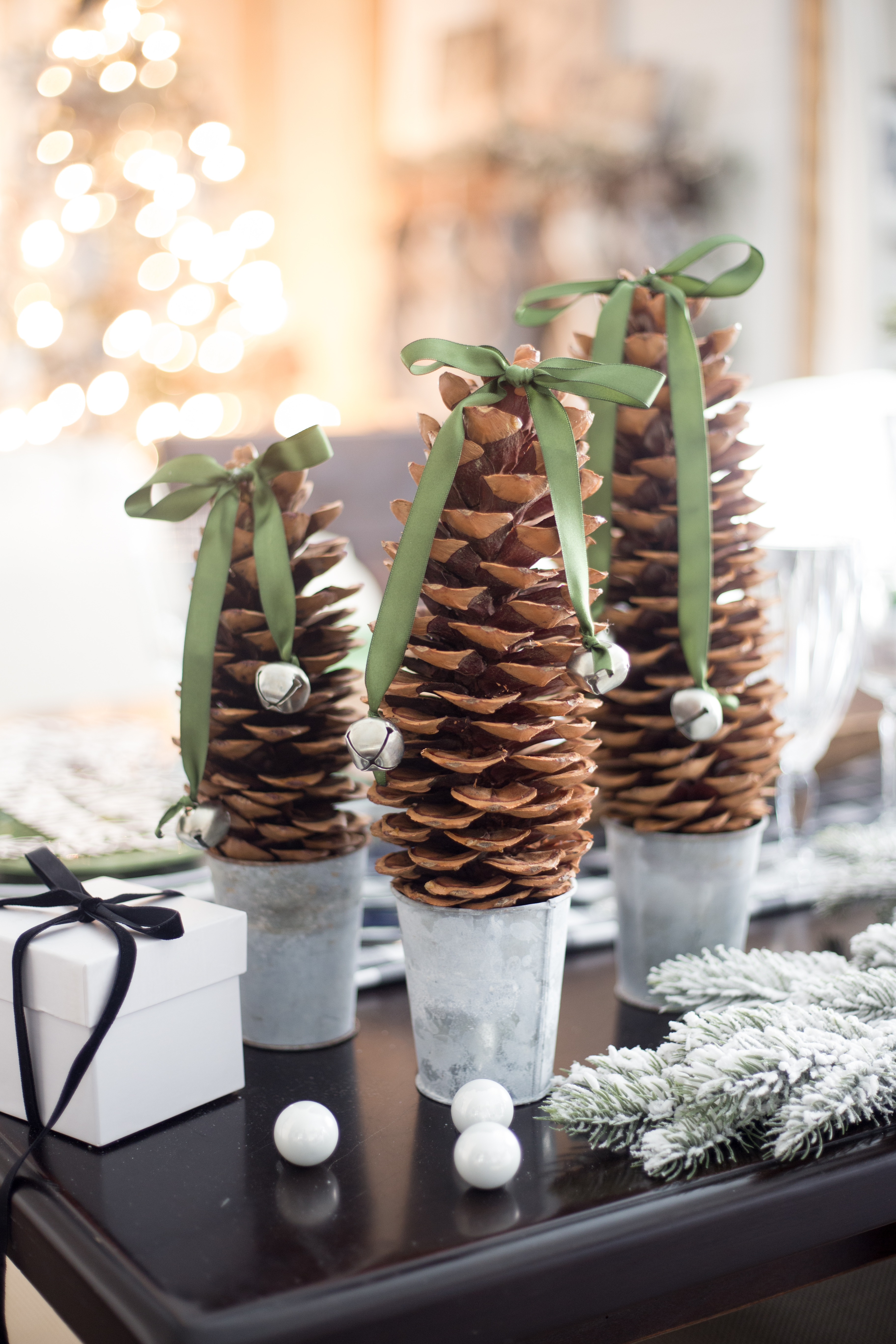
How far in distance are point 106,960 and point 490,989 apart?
0.52 feet

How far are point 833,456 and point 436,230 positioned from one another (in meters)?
2.20

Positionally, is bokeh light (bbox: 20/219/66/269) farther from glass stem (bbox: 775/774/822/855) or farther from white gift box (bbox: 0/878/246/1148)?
white gift box (bbox: 0/878/246/1148)

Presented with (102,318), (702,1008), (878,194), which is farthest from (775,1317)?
(102,318)

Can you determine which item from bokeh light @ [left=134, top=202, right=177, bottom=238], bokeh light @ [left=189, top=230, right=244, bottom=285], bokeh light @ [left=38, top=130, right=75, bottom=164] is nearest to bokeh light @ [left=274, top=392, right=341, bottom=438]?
bokeh light @ [left=189, top=230, right=244, bottom=285]

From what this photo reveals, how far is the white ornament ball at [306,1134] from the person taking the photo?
0.44 metres

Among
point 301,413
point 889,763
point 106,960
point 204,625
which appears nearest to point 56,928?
point 106,960

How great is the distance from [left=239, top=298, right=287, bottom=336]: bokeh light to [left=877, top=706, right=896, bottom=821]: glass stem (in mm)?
2768

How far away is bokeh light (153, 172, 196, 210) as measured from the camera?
3.02 metres

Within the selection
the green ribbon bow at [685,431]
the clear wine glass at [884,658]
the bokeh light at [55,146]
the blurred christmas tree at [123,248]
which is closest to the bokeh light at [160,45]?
the blurred christmas tree at [123,248]

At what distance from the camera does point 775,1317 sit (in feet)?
1.79

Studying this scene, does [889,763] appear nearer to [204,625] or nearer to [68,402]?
[204,625]

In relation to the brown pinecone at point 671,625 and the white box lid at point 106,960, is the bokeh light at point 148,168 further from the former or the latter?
the white box lid at point 106,960

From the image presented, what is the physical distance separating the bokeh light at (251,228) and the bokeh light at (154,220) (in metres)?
0.24

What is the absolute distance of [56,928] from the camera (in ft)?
1.62
